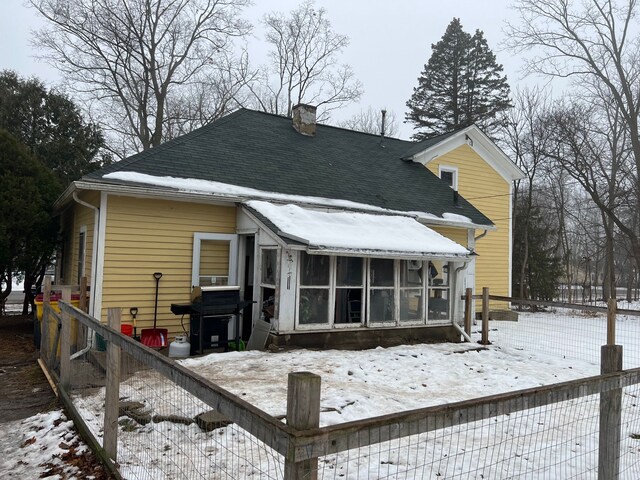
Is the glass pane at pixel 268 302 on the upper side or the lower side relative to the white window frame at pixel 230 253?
lower

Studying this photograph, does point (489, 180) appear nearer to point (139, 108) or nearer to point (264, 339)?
point (264, 339)

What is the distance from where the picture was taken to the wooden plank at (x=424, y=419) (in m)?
1.74

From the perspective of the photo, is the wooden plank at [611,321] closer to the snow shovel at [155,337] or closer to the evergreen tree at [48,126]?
the snow shovel at [155,337]

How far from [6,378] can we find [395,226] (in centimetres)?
788

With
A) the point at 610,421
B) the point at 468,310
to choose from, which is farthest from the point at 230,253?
the point at 610,421

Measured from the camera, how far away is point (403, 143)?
1714cm

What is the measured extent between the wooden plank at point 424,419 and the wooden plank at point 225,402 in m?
0.11

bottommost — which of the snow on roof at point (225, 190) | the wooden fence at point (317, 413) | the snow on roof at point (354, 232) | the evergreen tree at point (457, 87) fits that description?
the wooden fence at point (317, 413)

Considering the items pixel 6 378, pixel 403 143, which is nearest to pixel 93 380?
pixel 6 378

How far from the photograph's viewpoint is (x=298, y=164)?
1191 cm

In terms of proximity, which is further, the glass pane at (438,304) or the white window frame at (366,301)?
the glass pane at (438,304)

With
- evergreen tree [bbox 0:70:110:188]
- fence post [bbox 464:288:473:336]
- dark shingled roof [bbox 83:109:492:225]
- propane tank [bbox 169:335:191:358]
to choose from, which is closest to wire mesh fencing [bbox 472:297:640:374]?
fence post [bbox 464:288:473:336]

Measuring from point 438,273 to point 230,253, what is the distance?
15.7 feet

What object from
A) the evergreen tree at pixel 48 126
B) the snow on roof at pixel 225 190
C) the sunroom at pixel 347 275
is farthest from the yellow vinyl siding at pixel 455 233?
the evergreen tree at pixel 48 126
